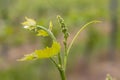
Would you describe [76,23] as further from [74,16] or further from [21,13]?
[21,13]

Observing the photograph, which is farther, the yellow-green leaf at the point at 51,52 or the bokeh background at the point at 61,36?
the bokeh background at the point at 61,36

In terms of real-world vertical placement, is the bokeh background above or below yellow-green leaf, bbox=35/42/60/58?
below

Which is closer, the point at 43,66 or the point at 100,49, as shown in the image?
the point at 43,66

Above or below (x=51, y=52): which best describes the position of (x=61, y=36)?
below

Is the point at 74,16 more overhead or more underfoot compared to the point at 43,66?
more overhead

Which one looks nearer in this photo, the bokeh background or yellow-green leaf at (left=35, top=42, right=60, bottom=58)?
yellow-green leaf at (left=35, top=42, right=60, bottom=58)

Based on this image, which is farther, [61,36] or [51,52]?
[61,36]

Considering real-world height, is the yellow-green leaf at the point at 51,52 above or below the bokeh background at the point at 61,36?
above

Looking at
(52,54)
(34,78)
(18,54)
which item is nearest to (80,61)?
(18,54)
